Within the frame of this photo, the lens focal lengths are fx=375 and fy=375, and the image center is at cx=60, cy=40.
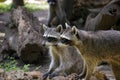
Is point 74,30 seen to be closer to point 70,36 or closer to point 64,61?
point 70,36

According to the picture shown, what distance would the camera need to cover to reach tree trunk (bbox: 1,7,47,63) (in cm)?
934

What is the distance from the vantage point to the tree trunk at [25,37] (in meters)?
9.34

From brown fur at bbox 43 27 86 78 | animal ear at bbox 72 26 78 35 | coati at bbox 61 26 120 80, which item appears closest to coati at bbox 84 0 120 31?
brown fur at bbox 43 27 86 78

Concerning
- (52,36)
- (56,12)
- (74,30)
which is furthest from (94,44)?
(56,12)

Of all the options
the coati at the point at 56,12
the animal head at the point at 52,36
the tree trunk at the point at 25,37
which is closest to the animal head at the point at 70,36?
the animal head at the point at 52,36

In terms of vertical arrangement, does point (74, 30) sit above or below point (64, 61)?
above

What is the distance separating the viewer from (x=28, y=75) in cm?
531

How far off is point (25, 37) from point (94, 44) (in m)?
3.60

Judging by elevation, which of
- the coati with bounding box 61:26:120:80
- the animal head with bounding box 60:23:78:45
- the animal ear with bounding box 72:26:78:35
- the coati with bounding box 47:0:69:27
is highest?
the animal ear with bounding box 72:26:78:35

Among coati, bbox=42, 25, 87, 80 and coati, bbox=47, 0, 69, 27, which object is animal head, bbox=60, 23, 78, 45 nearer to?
coati, bbox=42, 25, 87, 80

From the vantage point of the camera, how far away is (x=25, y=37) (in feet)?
31.2

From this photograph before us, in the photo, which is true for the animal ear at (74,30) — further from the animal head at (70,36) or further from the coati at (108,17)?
the coati at (108,17)

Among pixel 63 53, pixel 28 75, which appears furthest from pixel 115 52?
pixel 28 75

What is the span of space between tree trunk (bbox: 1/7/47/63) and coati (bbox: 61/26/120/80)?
126 inches
